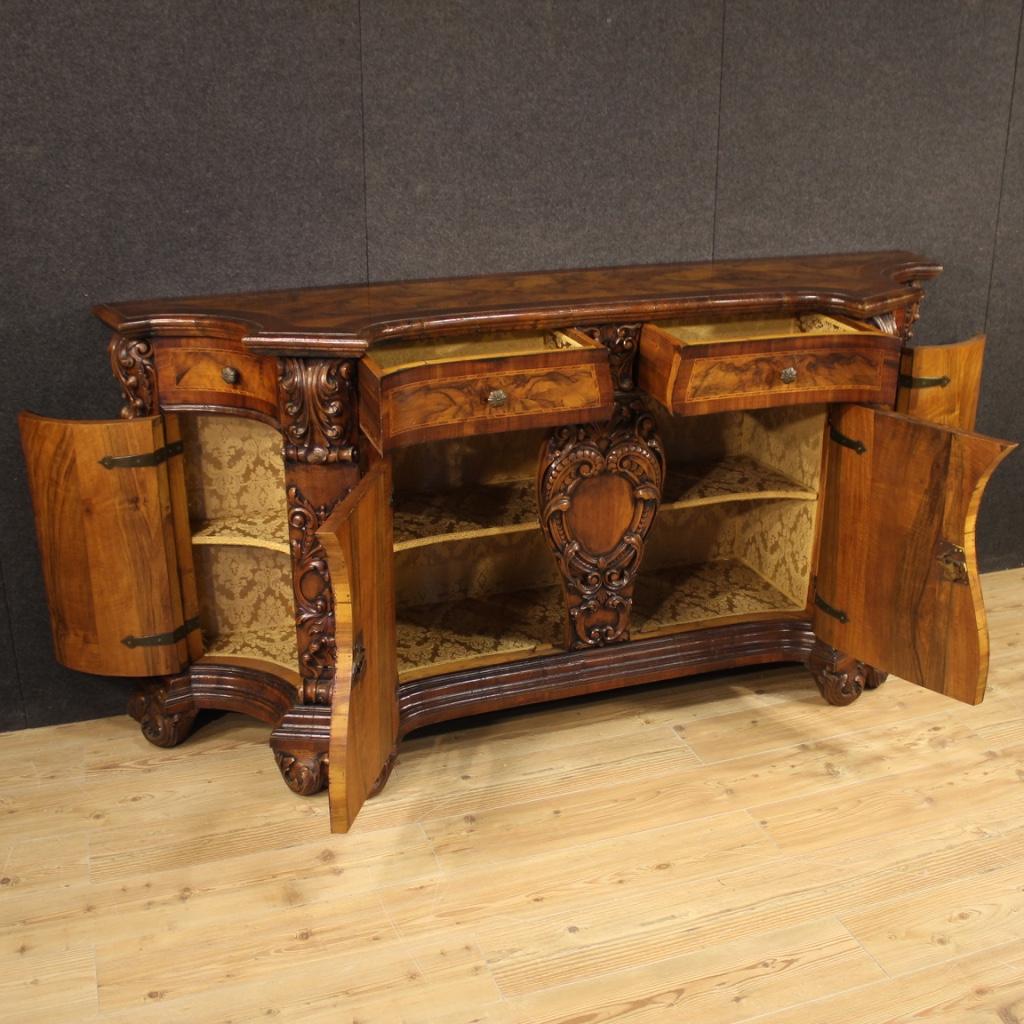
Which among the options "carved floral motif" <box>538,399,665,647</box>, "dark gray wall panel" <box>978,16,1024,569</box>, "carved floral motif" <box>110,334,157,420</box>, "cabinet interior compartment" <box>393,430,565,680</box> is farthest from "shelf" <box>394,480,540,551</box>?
"dark gray wall panel" <box>978,16,1024,569</box>

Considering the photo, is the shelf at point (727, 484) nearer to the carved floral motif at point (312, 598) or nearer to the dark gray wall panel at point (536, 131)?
the dark gray wall panel at point (536, 131)

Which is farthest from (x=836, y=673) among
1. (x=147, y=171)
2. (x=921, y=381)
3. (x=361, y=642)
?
(x=147, y=171)

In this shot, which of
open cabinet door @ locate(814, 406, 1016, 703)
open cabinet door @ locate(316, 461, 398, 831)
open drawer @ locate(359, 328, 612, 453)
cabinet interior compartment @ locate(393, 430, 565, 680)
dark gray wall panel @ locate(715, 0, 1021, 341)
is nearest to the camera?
open cabinet door @ locate(316, 461, 398, 831)

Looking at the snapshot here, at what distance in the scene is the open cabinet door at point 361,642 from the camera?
1.79m

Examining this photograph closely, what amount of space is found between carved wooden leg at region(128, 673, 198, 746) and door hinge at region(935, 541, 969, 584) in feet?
4.87

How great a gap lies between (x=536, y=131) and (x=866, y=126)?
85cm

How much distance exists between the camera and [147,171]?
90.5 inches

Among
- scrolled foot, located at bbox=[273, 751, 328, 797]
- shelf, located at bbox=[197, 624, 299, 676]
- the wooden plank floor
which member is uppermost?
shelf, located at bbox=[197, 624, 299, 676]

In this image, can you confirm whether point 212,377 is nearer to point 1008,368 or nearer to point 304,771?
point 304,771

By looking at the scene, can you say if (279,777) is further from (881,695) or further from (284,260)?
(881,695)

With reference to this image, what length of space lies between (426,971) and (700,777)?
29.2 inches

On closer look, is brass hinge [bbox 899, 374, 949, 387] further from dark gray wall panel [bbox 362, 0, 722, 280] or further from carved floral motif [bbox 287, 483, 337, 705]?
carved floral motif [bbox 287, 483, 337, 705]

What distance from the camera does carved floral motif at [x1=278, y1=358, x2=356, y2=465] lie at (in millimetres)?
2012

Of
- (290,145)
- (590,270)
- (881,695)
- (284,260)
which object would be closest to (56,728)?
(284,260)
